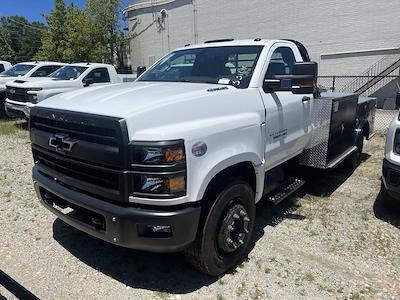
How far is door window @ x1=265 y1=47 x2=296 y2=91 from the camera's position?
4098mm

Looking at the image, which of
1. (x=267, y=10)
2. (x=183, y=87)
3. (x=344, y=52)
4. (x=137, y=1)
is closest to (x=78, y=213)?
(x=183, y=87)

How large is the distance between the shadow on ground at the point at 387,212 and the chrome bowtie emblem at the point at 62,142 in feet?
12.3

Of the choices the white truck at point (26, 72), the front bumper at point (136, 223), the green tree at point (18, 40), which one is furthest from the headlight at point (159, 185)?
the green tree at point (18, 40)

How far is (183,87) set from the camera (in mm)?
3699

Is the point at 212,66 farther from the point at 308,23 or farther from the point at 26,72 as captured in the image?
the point at 308,23

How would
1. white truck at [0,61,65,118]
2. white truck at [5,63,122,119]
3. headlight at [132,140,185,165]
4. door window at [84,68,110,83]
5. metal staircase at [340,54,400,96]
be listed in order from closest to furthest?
1. headlight at [132,140,185,165]
2. white truck at [5,63,122,119]
3. door window at [84,68,110,83]
4. white truck at [0,61,65,118]
5. metal staircase at [340,54,400,96]

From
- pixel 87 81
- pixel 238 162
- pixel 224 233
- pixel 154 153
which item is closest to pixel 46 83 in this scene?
pixel 87 81

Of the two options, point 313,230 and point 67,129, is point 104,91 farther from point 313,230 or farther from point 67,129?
point 313,230

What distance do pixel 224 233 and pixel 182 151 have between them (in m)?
0.96

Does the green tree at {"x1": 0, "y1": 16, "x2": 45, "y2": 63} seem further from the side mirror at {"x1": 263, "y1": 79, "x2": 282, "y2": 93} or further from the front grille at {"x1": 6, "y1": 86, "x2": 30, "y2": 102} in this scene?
the side mirror at {"x1": 263, "y1": 79, "x2": 282, "y2": 93}

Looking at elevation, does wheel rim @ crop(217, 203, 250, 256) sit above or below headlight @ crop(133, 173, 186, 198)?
below

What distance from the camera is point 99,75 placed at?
11852 millimetres

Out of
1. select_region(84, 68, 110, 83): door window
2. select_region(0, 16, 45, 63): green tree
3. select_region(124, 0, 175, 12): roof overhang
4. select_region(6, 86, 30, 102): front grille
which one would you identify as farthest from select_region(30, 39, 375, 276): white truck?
select_region(0, 16, 45, 63): green tree

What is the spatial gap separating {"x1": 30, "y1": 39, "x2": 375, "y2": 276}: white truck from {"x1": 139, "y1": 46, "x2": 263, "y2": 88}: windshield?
0.06 ft
